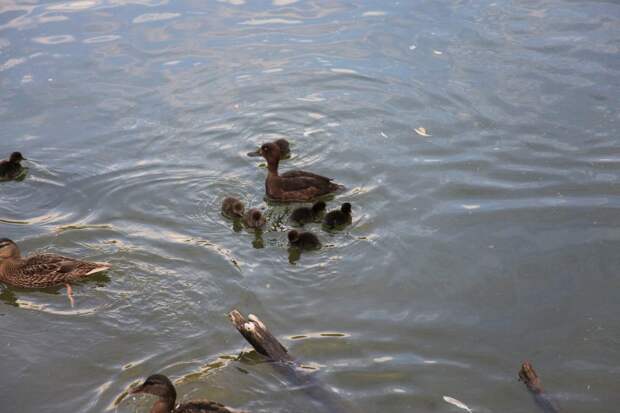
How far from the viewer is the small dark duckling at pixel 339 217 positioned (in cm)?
717

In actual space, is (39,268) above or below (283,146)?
below

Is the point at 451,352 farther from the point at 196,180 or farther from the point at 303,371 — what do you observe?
the point at 196,180

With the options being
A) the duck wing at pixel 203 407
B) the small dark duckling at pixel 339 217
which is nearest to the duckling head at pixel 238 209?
the small dark duckling at pixel 339 217

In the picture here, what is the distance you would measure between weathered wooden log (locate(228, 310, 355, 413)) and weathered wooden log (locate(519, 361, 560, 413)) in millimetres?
1292

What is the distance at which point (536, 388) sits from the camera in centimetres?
508

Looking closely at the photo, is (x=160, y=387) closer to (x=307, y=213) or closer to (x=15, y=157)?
(x=307, y=213)

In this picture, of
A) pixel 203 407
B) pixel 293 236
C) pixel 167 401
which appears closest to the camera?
pixel 203 407

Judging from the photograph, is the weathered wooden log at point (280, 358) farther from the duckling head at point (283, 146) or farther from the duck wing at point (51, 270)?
the duckling head at point (283, 146)

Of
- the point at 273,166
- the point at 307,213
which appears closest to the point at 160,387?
the point at 307,213

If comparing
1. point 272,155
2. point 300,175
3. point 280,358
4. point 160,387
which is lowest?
point 280,358

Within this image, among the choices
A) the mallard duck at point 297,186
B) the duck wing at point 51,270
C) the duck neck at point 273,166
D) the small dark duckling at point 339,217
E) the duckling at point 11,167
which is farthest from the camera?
the duckling at point 11,167

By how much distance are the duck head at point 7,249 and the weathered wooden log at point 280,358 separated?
8.36 ft

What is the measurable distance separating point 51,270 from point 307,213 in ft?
8.22

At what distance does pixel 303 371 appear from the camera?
5402mm
